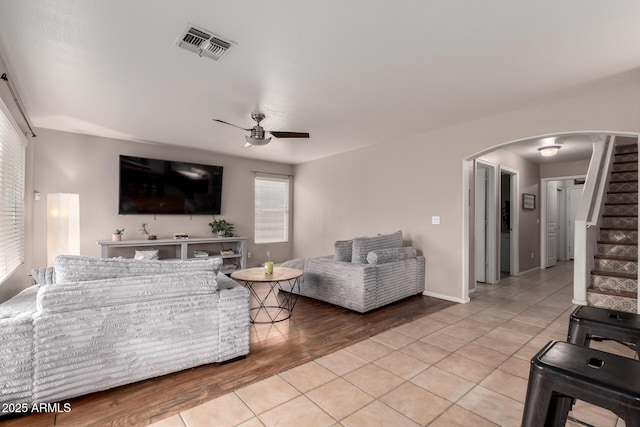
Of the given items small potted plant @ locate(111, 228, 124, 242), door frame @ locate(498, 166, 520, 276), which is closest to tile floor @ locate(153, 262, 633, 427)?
door frame @ locate(498, 166, 520, 276)

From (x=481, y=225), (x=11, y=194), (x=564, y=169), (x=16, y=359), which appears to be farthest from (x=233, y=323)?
(x=564, y=169)

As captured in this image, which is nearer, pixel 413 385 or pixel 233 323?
pixel 413 385

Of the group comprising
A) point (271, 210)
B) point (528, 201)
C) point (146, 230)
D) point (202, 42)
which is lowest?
point (146, 230)

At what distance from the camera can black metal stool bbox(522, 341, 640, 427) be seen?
101cm

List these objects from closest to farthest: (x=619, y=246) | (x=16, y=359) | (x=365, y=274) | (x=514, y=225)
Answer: (x=16, y=359) < (x=365, y=274) < (x=619, y=246) < (x=514, y=225)

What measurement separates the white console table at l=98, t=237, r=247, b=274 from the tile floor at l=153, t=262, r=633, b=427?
3690mm

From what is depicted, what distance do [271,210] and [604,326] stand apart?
6.04 metres

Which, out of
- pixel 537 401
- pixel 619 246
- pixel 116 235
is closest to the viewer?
pixel 537 401

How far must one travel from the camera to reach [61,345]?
1859mm

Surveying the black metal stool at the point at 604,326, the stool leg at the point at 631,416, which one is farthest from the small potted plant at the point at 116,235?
the stool leg at the point at 631,416

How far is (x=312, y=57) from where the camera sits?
8.11ft

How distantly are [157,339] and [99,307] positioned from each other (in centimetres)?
43

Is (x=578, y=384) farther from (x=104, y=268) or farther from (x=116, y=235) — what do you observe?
(x=116, y=235)

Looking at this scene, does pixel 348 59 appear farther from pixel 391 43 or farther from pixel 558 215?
pixel 558 215
